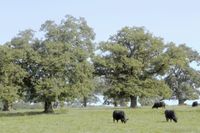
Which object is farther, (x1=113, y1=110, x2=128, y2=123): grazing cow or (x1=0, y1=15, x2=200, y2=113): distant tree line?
(x1=0, y1=15, x2=200, y2=113): distant tree line

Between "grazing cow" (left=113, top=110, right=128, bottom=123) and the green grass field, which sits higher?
"grazing cow" (left=113, top=110, right=128, bottom=123)

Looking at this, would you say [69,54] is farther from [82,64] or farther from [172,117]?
[172,117]

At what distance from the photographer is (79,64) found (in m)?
66.9

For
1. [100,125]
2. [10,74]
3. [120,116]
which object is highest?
[10,74]

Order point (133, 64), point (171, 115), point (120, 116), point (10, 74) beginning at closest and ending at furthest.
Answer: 1. point (171, 115)
2. point (120, 116)
3. point (10, 74)
4. point (133, 64)

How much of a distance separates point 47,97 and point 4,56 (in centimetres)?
813

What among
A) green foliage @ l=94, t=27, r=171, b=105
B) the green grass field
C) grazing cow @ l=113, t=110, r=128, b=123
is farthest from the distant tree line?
grazing cow @ l=113, t=110, r=128, b=123

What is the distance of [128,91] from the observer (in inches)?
2968

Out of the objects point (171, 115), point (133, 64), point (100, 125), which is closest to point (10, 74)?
point (133, 64)

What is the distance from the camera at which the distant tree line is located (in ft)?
213

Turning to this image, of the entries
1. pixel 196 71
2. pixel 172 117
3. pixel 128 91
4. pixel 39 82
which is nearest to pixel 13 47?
pixel 39 82

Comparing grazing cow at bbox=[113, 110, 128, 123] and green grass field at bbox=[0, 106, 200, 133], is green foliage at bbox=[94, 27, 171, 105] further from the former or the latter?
grazing cow at bbox=[113, 110, 128, 123]

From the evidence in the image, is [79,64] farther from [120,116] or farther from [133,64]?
[120,116]

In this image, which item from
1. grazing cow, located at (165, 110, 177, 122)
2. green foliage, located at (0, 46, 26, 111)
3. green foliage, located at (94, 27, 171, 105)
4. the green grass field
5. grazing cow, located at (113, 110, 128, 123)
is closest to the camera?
the green grass field
